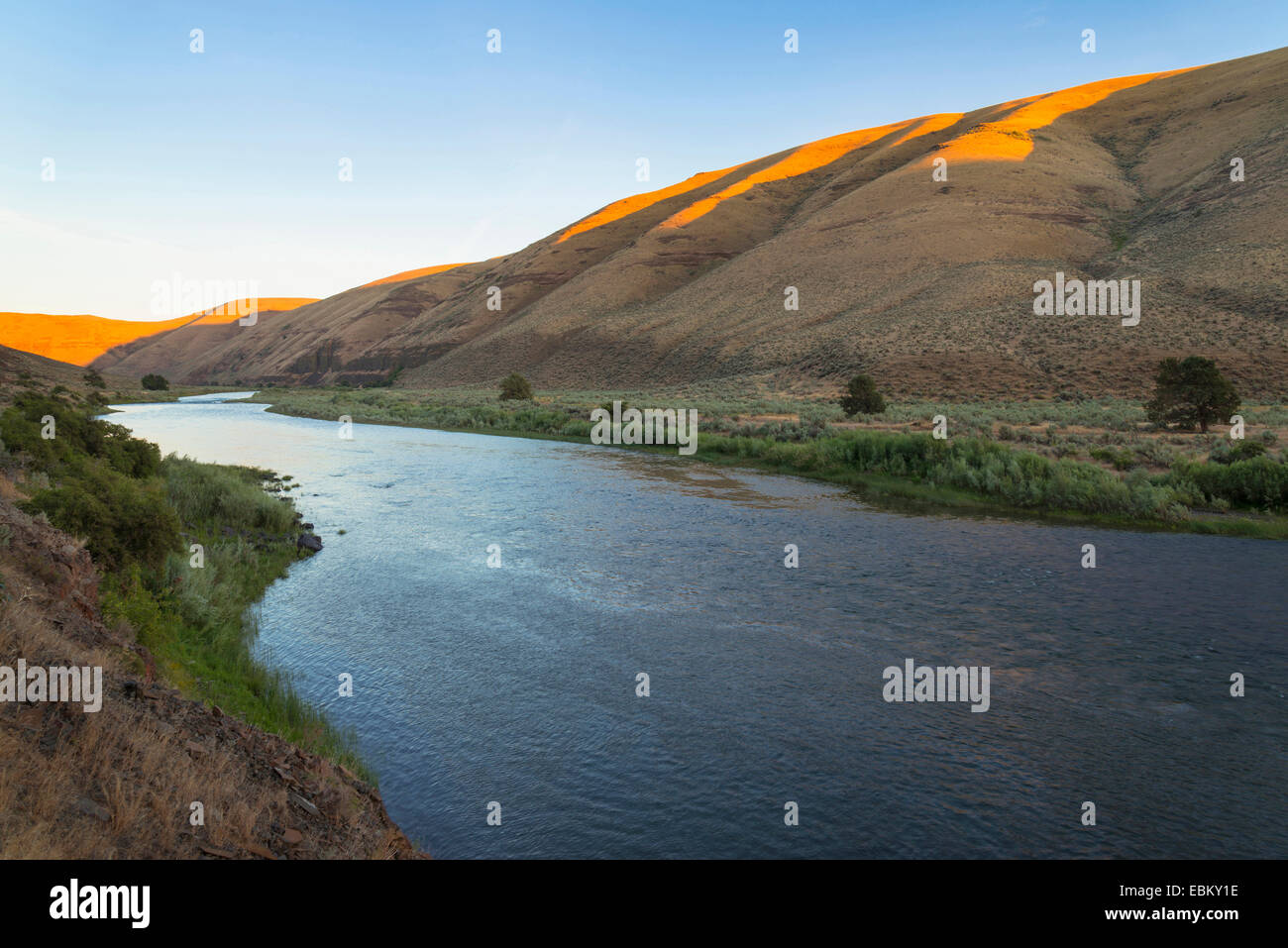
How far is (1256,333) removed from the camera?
46.9 metres

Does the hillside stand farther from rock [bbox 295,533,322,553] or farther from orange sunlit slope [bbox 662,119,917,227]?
rock [bbox 295,533,322,553]

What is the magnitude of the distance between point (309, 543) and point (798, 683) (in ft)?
37.4

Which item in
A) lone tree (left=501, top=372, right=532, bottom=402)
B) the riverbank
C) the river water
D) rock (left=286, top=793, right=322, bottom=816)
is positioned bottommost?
the river water

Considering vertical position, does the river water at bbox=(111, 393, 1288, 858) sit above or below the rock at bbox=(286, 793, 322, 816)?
below

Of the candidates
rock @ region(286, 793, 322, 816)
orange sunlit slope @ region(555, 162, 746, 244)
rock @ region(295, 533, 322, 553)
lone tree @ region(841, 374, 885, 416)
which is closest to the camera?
rock @ region(286, 793, 322, 816)

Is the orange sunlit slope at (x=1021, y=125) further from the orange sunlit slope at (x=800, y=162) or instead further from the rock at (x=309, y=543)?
the rock at (x=309, y=543)

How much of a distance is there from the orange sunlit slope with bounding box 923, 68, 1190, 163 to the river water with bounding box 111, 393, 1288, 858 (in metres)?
95.0

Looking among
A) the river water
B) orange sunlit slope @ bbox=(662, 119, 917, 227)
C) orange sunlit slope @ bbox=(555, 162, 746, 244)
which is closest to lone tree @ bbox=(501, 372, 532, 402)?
the river water

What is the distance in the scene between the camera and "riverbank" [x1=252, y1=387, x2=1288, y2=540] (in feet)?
58.0

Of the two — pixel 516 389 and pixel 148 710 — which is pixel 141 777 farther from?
pixel 516 389

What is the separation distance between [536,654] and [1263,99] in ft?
373

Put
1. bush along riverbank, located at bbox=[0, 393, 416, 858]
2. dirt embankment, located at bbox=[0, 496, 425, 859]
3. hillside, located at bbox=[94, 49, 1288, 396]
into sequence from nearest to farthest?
dirt embankment, located at bbox=[0, 496, 425, 859]
bush along riverbank, located at bbox=[0, 393, 416, 858]
hillside, located at bbox=[94, 49, 1288, 396]

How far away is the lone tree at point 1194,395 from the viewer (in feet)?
97.3
